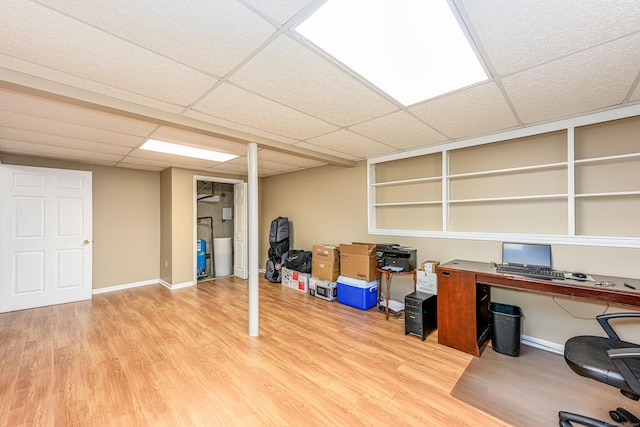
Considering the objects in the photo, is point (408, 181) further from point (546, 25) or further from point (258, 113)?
point (546, 25)

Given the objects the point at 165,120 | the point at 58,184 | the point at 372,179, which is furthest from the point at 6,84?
the point at 372,179

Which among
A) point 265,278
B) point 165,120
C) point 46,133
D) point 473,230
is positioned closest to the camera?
point 165,120

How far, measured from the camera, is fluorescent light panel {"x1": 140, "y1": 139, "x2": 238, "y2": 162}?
3.37 metres

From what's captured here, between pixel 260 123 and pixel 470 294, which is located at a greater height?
pixel 260 123

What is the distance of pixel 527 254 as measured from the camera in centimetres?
277

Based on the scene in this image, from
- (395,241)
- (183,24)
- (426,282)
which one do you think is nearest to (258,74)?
(183,24)

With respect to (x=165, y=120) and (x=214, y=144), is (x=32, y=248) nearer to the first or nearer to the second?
(x=214, y=144)

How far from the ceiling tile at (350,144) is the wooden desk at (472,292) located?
1.68 metres

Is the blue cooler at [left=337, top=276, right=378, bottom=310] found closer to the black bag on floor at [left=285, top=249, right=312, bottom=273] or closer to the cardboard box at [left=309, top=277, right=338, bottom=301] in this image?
the cardboard box at [left=309, top=277, right=338, bottom=301]

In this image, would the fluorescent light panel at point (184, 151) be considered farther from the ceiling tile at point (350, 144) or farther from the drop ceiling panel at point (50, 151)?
the ceiling tile at point (350, 144)

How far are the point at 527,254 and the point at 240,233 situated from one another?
4.95 m

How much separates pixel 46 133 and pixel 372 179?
13.3 feet

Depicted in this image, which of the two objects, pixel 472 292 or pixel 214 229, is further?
pixel 214 229

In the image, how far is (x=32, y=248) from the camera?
394cm
